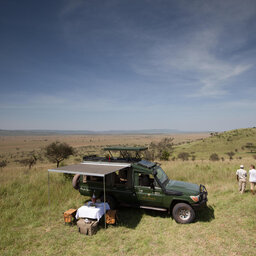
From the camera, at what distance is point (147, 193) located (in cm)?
780

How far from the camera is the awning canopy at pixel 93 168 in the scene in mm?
6938

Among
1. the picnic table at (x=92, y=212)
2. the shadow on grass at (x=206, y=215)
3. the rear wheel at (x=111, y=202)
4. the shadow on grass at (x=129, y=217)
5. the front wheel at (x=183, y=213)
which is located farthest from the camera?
the rear wheel at (x=111, y=202)

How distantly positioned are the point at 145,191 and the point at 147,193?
11cm

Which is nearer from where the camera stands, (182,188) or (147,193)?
(147,193)

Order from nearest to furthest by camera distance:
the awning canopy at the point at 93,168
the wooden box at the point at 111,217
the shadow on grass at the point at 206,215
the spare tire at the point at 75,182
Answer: the awning canopy at the point at 93,168
the wooden box at the point at 111,217
the shadow on grass at the point at 206,215
the spare tire at the point at 75,182

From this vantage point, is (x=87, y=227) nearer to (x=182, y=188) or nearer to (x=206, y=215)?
(x=182, y=188)

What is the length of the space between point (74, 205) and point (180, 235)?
17.4 feet

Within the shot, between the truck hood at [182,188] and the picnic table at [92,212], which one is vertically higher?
the truck hood at [182,188]

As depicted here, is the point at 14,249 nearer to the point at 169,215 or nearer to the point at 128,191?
the point at 128,191

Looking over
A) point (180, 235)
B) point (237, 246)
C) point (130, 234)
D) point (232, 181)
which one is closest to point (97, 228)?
point (130, 234)

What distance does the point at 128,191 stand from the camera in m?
7.99

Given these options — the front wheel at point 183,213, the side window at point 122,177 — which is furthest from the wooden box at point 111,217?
the front wheel at point 183,213

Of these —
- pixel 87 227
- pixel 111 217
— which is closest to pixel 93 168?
pixel 111 217

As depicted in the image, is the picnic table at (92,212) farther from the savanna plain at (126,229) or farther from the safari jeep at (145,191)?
the safari jeep at (145,191)
